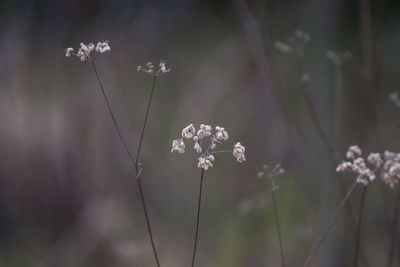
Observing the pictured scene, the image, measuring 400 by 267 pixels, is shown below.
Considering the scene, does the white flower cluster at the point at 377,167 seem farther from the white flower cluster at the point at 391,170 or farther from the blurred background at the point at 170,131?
the blurred background at the point at 170,131

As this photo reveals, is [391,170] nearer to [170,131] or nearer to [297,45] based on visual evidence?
[297,45]

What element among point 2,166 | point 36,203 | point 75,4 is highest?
point 75,4

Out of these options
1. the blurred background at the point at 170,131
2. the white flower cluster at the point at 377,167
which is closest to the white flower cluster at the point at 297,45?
the blurred background at the point at 170,131

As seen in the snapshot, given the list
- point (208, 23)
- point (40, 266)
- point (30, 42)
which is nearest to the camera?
point (40, 266)

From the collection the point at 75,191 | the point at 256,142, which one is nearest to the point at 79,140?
the point at 75,191

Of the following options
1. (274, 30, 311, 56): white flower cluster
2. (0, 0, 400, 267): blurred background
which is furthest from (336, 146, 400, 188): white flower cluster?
(0, 0, 400, 267): blurred background

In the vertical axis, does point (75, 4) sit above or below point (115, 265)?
above

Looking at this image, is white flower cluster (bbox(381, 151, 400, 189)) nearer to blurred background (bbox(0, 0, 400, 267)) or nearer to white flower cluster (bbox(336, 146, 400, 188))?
white flower cluster (bbox(336, 146, 400, 188))

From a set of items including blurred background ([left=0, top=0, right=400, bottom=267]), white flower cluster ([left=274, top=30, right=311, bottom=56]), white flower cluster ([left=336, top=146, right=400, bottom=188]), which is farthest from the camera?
blurred background ([left=0, top=0, right=400, bottom=267])

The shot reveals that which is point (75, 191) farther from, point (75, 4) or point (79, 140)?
point (75, 4)
